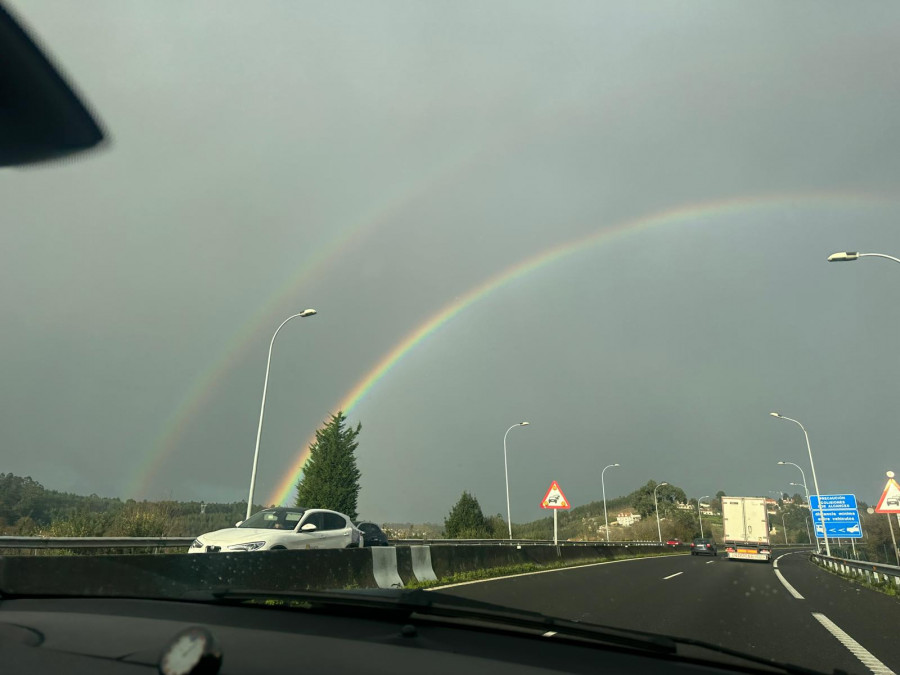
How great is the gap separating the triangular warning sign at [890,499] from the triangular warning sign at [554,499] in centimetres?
961

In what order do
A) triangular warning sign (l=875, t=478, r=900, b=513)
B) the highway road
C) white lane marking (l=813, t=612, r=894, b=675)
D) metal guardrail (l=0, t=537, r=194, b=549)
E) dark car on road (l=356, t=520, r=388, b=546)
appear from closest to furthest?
white lane marking (l=813, t=612, r=894, b=675)
the highway road
metal guardrail (l=0, t=537, r=194, b=549)
triangular warning sign (l=875, t=478, r=900, b=513)
dark car on road (l=356, t=520, r=388, b=546)

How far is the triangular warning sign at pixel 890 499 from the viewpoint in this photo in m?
19.4

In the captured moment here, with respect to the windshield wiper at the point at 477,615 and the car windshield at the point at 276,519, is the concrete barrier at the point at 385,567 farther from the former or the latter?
the windshield wiper at the point at 477,615

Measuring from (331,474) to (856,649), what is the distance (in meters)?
42.3

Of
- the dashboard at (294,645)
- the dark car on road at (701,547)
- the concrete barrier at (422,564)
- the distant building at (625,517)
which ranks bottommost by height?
the dark car on road at (701,547)

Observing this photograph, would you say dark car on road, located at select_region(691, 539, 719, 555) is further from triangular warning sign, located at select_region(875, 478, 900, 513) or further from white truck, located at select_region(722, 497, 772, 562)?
triangular warning sign, located at select_region(875, 478, 900, 513)

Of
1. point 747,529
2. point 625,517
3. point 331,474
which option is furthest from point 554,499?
point 625,517

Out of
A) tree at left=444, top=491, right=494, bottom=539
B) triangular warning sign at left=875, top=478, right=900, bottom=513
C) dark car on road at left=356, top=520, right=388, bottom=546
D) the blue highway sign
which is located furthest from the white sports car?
tree at left=444, top=491, right=494, bottom=539

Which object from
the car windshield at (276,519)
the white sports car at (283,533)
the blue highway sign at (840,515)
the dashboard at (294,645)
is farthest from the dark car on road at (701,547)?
the dashboard at (294,645)

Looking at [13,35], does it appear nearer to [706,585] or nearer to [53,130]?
[53,130]

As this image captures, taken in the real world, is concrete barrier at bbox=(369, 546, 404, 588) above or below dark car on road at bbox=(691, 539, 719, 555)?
above

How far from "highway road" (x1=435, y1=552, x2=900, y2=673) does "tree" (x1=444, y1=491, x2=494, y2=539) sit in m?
35.5

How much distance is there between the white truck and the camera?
121ft

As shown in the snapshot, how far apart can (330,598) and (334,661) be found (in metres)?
1.01
